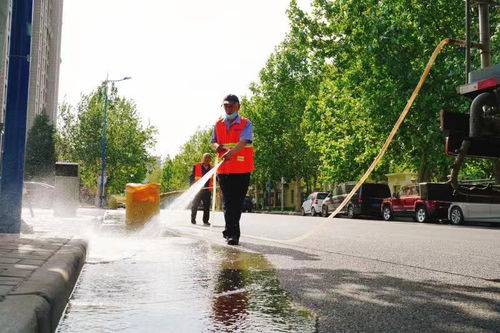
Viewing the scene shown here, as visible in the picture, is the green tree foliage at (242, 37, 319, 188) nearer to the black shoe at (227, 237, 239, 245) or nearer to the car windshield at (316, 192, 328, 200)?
the car windshield at (316, 192, 328, 200)

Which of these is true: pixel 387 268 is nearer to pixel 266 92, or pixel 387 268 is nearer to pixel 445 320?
pixel 445 320

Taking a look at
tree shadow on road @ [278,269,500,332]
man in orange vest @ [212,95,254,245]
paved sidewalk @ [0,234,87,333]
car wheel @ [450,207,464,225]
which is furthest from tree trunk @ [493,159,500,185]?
car wheel @ [450,207,464,225]

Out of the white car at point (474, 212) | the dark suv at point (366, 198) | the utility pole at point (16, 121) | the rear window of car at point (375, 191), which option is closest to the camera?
the utility pole at point (16, 121)

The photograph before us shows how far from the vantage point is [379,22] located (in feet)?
74.2

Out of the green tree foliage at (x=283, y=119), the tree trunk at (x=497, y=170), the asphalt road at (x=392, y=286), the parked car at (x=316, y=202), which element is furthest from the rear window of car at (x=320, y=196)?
the tree trunk at (x=497, y=170)

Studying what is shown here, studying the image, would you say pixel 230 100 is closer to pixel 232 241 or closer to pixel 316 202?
pixel 232 241

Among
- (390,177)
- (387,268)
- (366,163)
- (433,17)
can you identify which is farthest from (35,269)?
(390,177)

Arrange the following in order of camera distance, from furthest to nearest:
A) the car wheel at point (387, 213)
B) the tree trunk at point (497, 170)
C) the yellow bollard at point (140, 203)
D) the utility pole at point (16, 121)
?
the car wheel at point (387, 213) < the yellow bollard at point (140, 203) < the utility pole at point (16, 121) < the tree trunk at point (497, 170)

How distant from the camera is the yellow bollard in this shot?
36.7ft

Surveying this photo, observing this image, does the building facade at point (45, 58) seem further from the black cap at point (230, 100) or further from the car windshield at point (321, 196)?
the black cap at point (230, 100)

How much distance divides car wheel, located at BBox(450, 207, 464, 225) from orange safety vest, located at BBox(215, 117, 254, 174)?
51.1 feet

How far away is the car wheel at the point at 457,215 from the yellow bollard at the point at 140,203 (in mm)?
13674

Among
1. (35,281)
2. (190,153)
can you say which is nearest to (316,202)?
(35,281)

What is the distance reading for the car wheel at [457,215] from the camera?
2094 cm
